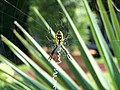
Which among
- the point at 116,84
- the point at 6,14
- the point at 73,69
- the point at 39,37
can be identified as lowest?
the point at 116,84

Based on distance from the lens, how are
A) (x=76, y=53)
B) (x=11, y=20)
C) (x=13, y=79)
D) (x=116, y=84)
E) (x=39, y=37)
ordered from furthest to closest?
(x=76, y=53) < (x=11, y=20) < (x=39, y=37) < (x=13, y=79) < (x=116, y=84)

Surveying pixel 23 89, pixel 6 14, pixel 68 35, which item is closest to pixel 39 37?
pixel 6 14

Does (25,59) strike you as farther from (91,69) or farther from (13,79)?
(91,69)

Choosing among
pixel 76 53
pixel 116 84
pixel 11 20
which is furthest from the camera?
pixel 76 53

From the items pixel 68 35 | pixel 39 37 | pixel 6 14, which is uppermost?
pixel 6 14

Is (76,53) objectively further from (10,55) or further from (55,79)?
(55,79)

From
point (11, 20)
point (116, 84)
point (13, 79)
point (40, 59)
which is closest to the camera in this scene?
point (116, 84)

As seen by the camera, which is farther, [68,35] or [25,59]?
[68,35]

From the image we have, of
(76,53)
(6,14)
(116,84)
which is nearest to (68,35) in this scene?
(116,84)

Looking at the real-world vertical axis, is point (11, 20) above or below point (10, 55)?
above
